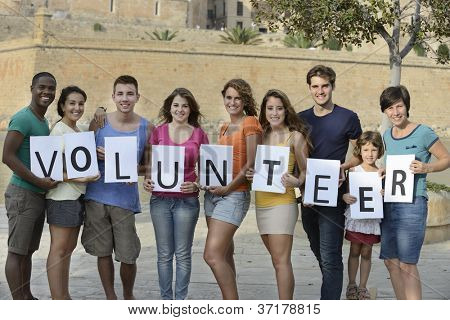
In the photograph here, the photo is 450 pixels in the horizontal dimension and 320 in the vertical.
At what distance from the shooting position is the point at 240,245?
729 cm

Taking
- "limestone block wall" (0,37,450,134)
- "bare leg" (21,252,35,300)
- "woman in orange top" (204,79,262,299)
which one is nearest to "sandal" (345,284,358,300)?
"woman in orange top" (204,79,262,299)

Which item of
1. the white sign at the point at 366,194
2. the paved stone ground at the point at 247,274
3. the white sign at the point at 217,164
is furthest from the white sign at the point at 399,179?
the paved stone ground at the point at 247,274

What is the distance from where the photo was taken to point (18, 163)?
14.4 ft

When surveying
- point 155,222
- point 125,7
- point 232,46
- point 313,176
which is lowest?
point 155,222

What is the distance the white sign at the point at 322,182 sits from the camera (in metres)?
4.39

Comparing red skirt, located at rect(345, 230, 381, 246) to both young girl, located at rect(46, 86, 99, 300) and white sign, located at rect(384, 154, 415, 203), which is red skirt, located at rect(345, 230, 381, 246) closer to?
white sign, located at rect(384, 154, 415, 203)

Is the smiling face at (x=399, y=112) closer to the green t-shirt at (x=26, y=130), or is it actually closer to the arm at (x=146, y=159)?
the arm at (x=146, y=159)

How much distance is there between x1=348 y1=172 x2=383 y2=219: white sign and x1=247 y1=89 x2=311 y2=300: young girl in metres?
0.33

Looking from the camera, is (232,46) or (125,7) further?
(125,7)

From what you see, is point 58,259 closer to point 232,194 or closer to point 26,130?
point 26,130

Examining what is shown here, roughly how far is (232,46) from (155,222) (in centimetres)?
3262

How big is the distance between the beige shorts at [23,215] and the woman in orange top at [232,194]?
934 mm
